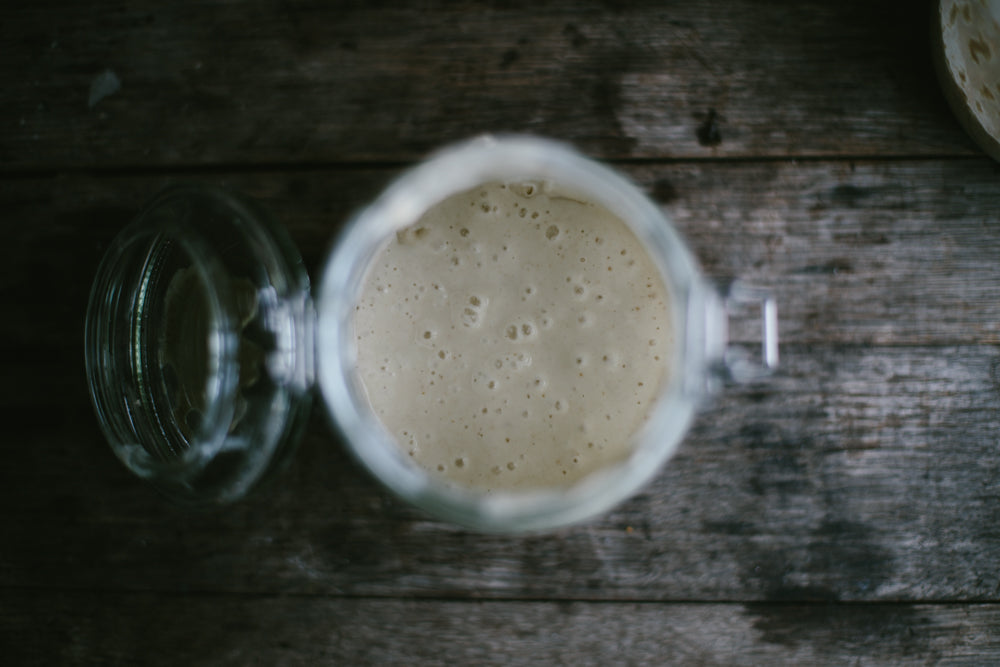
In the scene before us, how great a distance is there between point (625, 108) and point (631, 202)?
0.13 m

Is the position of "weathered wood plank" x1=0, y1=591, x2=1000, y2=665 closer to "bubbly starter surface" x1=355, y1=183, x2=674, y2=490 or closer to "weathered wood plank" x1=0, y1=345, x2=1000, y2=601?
"weathered wood plank" x1=0, y1=345, x2=1000, y2=601

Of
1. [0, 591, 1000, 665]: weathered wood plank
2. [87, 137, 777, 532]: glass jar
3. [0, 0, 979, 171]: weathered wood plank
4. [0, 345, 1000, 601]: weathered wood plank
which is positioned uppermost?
[0, 0, 979, 171]: weathered wood plank

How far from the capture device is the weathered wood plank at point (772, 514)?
49 centimetres

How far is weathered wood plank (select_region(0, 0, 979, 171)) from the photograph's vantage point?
0.49 meters

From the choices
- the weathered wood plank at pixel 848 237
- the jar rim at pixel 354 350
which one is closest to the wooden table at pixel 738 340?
the weathered wood plank at pixel 848 237

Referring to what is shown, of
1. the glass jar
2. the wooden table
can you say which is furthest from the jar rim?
the wooden table

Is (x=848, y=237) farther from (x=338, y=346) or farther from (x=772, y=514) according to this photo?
(x=338, y=346)

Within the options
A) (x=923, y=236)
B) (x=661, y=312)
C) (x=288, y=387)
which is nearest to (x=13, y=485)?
(x=288, y=387)

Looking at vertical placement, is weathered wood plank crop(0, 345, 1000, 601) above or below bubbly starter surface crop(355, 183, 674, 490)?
below

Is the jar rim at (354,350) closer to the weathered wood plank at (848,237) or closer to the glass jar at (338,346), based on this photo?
the glass jar at (338,346)

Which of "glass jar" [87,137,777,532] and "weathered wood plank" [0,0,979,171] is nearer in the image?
"glass jar" [87,137,777,532]

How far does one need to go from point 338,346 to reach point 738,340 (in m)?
0.26

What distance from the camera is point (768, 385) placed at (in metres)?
0.49

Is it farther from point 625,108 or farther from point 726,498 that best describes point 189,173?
point 726,498
